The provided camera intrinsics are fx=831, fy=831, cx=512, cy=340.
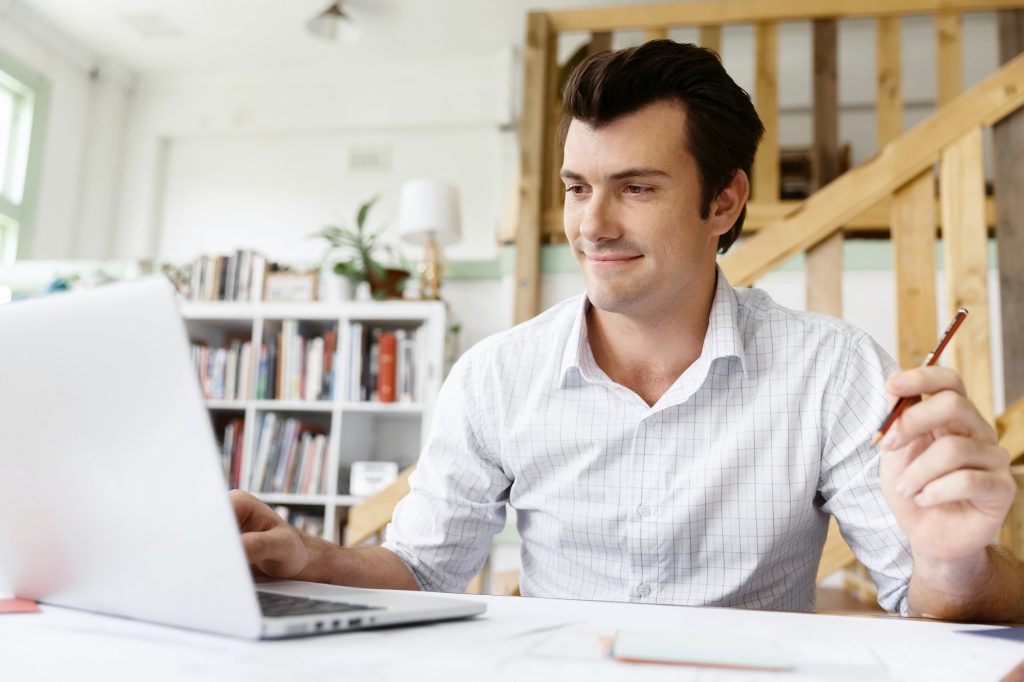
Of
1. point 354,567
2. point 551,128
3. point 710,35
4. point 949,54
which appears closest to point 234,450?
point 551,128

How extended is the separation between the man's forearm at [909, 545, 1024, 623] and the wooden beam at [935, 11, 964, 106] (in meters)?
2.46

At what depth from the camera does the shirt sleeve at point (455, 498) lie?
1.16 metres

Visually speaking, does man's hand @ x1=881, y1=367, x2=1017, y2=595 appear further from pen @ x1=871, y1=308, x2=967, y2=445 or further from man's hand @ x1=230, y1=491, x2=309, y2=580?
man's hand @ x1=230, y1=491, x2=309, y2=580

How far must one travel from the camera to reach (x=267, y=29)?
4992mm

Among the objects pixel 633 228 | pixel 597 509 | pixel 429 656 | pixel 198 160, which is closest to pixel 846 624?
pixel 429 656

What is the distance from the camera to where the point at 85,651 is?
512mm

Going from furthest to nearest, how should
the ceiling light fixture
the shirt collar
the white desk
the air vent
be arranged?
the air vent, the ceiling light fixture, the shirt collar, the white desk

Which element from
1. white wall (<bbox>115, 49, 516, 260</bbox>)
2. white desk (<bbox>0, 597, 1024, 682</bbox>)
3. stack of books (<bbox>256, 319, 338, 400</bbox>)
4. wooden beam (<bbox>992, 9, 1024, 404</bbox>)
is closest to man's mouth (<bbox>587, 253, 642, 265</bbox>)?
white desk (<bbox>0, 597, 1024, 682</bbox>)

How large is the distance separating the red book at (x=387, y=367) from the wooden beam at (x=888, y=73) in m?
1.94

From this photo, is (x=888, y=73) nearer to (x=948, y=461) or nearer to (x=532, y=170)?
(x=532, y=170)

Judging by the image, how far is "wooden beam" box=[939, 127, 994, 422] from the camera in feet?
5.57

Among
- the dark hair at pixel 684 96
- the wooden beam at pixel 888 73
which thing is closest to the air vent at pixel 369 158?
the wooden beam at pixel 888 73

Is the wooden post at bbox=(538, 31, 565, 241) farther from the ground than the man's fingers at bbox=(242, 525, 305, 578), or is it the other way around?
the wooden post at bbox=(538, 31, 565, 241)

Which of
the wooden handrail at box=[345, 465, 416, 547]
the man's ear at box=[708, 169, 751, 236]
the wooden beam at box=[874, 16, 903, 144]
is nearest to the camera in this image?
the man's ear at box=[708, 169, 751, 236]
